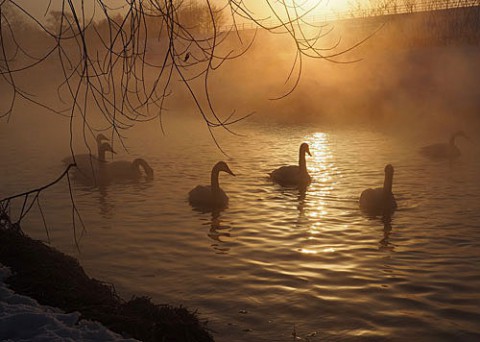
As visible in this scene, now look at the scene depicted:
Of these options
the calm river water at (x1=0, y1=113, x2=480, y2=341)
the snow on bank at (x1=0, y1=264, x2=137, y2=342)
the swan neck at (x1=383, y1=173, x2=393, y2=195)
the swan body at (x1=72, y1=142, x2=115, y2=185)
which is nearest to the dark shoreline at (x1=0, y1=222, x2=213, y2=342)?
the snow on bank at (x1=0, y1=264, x2=137, y2=342)

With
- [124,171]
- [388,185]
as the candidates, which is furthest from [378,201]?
[124,171]

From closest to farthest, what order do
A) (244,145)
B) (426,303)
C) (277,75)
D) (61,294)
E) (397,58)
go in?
(61,294) → (426,303) → (244,145) → (397,58) → (277,75)

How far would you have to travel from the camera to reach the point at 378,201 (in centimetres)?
1083

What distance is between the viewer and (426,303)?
21.4 feet

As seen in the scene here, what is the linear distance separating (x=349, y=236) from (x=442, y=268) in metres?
1.87

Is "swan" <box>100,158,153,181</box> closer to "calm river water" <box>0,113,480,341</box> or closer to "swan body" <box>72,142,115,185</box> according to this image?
"swan body" <box>72,142,115,185</box>

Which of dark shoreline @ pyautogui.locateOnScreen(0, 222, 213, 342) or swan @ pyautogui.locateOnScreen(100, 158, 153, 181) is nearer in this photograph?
dark shoreline @ pyautogui.locateOnScreen(0, 222, 213, 342)

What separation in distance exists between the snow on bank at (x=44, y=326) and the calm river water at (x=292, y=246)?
72.9 inches

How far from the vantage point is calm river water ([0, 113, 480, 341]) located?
6.20 meters

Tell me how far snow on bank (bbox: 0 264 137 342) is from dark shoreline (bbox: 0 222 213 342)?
0.11 metres

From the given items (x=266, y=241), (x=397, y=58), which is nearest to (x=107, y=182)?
(x=266, y=241)

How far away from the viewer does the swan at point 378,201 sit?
35.3ft

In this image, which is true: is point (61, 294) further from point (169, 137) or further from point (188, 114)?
point (188, 114)

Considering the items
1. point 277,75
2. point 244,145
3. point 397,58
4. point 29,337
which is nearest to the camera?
point 29,337
